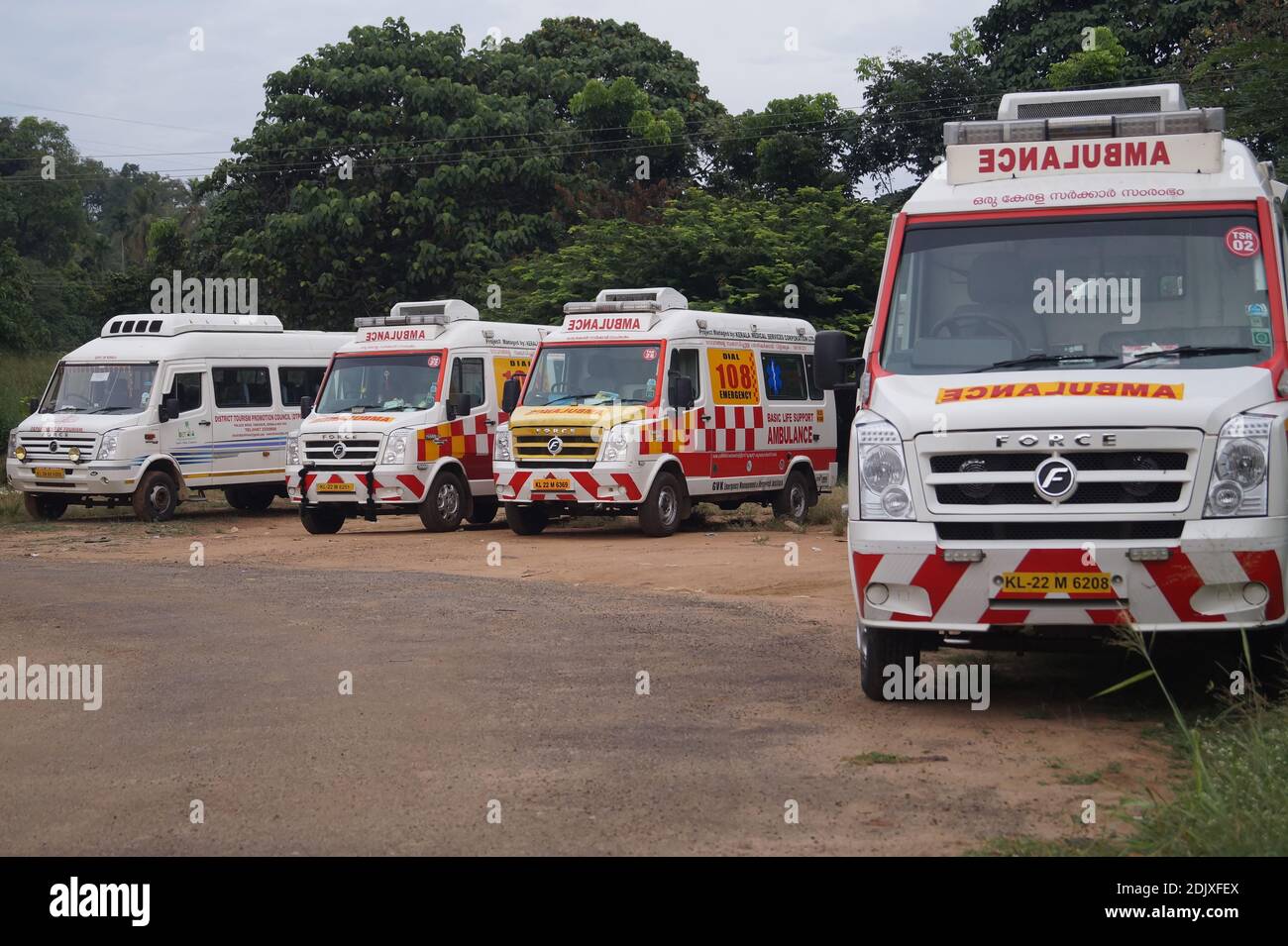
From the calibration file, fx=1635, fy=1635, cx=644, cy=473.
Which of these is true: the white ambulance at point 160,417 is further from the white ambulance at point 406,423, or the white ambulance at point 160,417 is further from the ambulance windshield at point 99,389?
the white ambulance at point 406,423

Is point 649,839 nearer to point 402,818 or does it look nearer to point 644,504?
point 402,818

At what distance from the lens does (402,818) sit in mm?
6078

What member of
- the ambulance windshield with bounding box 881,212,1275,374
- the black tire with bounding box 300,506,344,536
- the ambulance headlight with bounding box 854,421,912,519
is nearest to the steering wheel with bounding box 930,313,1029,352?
the ambulance windshield with bounding box 881,212,1275,374

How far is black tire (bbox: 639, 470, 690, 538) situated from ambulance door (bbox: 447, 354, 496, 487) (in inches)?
123

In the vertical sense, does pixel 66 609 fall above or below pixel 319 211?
below

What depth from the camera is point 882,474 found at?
25.9ft

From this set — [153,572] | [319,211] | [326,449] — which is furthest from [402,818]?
[319,211]

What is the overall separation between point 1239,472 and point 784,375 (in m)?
14.2

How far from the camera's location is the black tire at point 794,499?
21.7 metres

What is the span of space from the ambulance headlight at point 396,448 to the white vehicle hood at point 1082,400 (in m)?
12.8

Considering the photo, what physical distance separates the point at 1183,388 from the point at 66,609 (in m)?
8.66

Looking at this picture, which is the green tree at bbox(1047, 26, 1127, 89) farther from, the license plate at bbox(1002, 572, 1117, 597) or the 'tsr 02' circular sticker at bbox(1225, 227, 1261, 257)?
the license plate at bbox(1002, 572, 1117, 597)

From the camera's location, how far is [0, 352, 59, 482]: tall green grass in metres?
34.0

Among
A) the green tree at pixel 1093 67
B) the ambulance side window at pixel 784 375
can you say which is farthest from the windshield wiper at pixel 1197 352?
the green tree at pixel 1093 67
